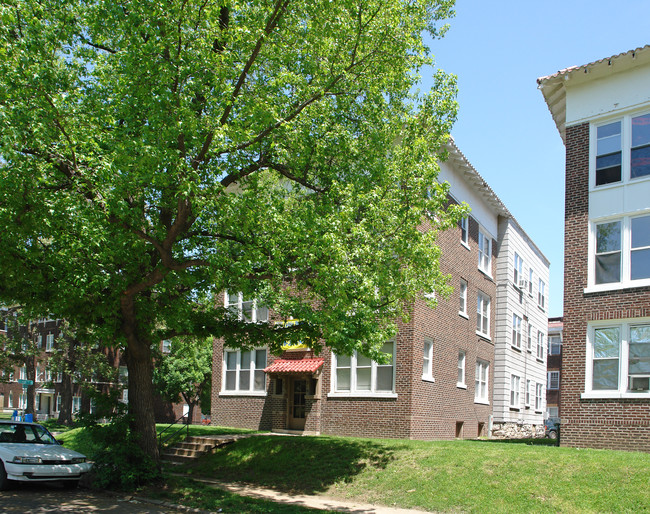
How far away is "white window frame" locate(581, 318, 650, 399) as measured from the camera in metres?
16.7

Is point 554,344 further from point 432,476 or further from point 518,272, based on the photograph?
point 432,476

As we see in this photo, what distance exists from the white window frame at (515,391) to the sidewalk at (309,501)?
19.3 metres

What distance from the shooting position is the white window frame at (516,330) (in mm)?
31922

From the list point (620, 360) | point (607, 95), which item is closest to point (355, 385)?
point (620, 360)

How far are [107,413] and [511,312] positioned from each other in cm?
2206

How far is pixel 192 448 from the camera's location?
20047 mm

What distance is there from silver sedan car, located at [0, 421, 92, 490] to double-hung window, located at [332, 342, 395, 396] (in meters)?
9.71

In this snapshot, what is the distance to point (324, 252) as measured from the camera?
11859 mm

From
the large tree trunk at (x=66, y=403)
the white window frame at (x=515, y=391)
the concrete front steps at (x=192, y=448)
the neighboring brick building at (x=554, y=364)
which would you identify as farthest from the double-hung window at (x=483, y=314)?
the neighboring brick building at (x=554, y=364)

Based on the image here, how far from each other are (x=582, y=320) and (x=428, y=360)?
658 cm

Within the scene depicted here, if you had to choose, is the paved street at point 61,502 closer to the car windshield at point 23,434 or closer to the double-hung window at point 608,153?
the car windshield at point 23,434

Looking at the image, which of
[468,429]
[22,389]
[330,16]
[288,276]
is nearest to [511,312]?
[468,429]

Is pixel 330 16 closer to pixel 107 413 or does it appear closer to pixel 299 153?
pixel 299 153

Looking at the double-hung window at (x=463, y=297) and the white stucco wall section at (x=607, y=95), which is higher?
the white stucco wall section at (x=607, y=95)
